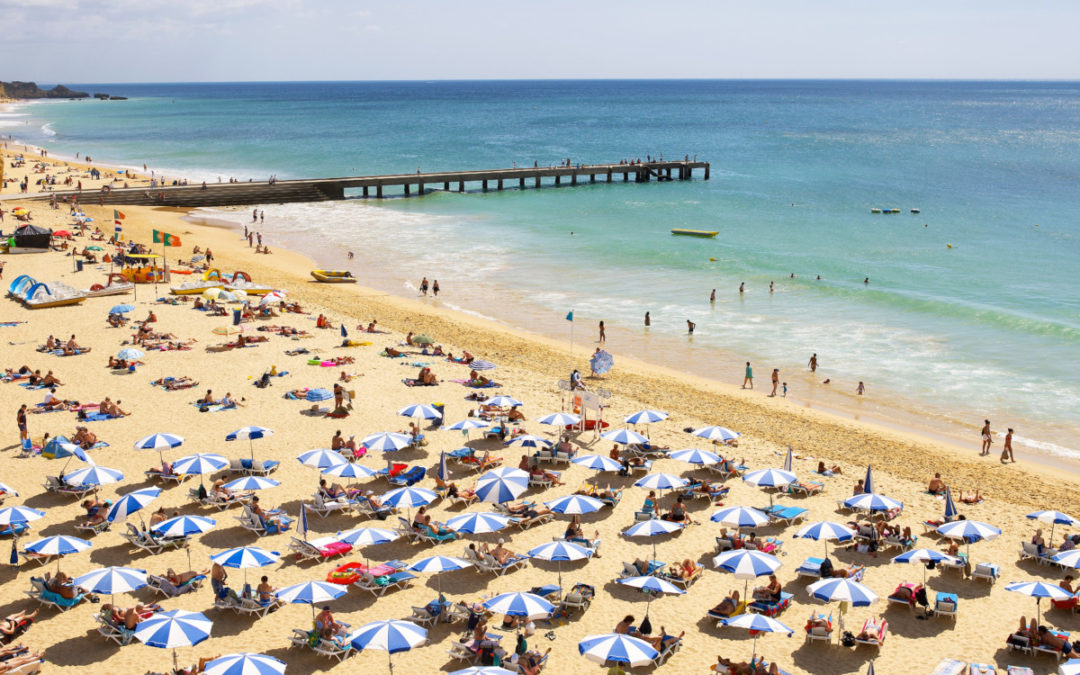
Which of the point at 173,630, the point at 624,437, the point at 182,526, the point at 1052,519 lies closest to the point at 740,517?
the point at 624,437

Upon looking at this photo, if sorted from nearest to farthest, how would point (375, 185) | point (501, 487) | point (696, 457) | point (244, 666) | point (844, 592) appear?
point (244, 666), point (844, 592), point (501, 487), point (696, 457), point (375, 185)

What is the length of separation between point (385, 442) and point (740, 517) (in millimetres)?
7127

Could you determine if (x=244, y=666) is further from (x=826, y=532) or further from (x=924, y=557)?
(x=924, y=557)

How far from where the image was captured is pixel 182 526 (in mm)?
14125

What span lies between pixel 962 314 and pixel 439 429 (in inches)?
920

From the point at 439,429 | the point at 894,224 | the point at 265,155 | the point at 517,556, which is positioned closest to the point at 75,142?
the point at 265,155

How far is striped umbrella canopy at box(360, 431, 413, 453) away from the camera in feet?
58.4

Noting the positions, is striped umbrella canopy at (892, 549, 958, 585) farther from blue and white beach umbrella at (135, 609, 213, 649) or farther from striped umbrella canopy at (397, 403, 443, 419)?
blue and white beach umbrella at (135, 609, 213, 649)

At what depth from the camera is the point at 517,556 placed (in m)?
14.8

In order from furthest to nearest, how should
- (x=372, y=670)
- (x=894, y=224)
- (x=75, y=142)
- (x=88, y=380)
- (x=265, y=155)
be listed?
(x=75, y=142) → (x=265, y=155) → (x=894, y=224) → (x=88, y=380) → (x=372, y=670)

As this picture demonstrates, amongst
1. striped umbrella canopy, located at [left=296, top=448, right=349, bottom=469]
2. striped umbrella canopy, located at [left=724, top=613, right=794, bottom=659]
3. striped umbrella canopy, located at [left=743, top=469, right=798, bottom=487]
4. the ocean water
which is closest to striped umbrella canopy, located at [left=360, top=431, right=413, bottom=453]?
striped umbrella canopy, located at [left=296, top=448, right=349, bottom=469]

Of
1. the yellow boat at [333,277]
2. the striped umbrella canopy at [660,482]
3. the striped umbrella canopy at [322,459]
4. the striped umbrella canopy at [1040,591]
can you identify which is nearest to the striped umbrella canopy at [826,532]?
the striped umbrella canopy at [660,482]

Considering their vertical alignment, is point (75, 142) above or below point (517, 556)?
above

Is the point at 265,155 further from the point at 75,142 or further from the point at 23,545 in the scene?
the point at 23,545
